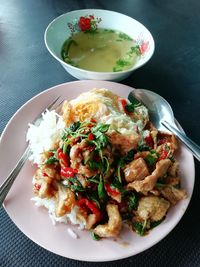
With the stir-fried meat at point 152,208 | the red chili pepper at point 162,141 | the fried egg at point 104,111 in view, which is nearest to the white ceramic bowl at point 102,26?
the fried egg at point 104,111

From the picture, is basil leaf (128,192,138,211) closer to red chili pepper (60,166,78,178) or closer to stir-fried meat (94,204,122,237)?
stir-fried meat (94,204,122,237)

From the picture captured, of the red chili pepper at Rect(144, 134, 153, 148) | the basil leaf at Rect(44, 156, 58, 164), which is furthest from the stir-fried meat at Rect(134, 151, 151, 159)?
the basil leaf at Rect(44, 156, 58, 164)

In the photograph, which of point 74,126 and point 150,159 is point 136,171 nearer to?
point 150,159

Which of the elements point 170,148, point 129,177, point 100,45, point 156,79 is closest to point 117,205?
point 129,177

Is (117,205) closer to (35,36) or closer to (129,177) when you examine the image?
(129,177)

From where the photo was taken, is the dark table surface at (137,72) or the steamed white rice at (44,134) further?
the steamed white rice at (44,134)

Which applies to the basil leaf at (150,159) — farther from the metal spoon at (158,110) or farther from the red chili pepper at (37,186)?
the red chili pepper at (37,186)

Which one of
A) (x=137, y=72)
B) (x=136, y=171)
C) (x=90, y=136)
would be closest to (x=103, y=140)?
(x=90, y=136)
